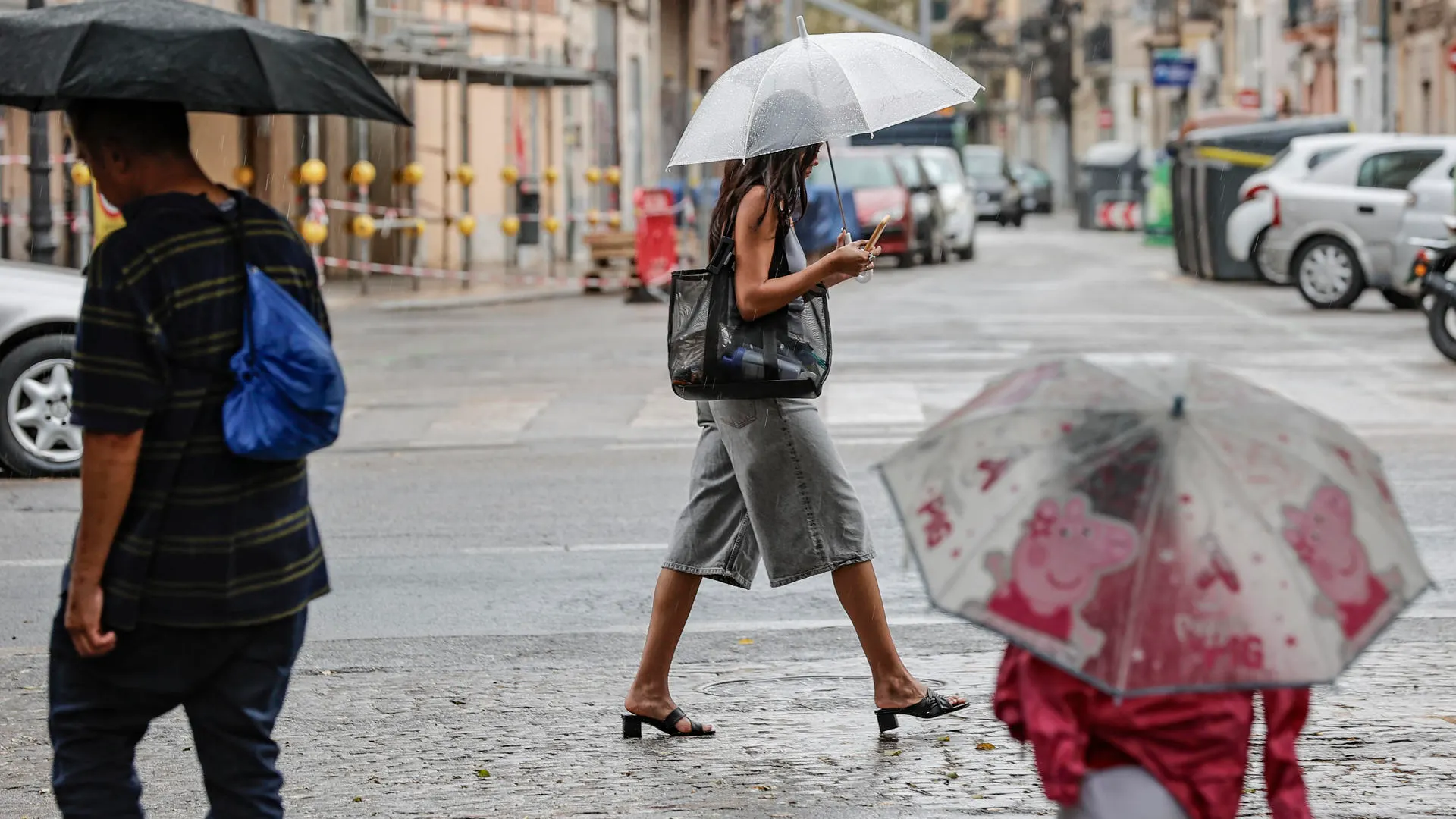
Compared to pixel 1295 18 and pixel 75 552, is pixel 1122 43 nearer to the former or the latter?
pixel 1295 18

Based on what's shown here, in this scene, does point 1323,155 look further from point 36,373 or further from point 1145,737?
point 1145,737

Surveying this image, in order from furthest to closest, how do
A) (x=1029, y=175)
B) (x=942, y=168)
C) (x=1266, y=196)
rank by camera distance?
(x=1029, y=175), (x=942, y=168), (x=1266, y=196)

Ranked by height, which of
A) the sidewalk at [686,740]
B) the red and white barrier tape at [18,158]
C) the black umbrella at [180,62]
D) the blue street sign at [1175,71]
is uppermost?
the blue street sign at [1175,71]

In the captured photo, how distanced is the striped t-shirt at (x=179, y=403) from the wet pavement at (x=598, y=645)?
154 cm

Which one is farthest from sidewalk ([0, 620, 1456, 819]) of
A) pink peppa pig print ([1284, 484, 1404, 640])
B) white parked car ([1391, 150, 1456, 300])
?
white parked car ([1391, 150, 1456, 300])

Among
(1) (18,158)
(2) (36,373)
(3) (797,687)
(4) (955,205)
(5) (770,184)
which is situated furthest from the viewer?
(4) (955,205)

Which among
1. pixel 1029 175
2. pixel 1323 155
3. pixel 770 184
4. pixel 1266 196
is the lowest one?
pixel 770 184

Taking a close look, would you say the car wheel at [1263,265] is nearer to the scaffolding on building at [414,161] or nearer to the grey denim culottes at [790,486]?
the scaffolding on building at [414,161]

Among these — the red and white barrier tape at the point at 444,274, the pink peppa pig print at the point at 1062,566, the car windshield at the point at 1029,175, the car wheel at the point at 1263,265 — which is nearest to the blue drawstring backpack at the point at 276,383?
the pink peppa pig print at the point at 1062,566

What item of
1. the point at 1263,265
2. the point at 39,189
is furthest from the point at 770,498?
the point at 1263,265

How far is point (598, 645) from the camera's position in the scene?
6.76 metres

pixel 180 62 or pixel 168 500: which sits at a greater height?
pixel 180 62

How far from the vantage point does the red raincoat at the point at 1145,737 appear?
10.3 feet

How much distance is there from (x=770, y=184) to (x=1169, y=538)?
2377mm
